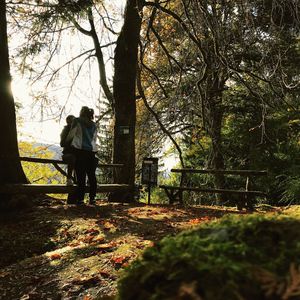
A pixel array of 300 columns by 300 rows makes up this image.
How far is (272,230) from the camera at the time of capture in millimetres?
1367

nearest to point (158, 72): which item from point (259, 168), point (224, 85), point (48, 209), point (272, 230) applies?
point (224, 85)

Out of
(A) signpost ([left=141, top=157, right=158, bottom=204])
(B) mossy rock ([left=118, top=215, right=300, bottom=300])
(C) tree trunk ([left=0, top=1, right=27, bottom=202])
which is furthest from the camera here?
(A) signpost ([left=141, top=157, right=158, bottom=204])

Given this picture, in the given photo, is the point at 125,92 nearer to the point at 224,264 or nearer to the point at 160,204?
the point at 160,204

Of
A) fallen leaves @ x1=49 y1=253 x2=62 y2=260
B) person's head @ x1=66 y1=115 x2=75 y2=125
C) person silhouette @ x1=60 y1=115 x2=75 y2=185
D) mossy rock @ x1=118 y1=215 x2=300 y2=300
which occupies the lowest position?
fallen leaves @ x1=49 y1=253 x2=62 y2=260

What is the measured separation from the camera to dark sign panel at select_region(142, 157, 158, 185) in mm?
9703

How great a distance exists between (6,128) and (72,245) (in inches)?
156

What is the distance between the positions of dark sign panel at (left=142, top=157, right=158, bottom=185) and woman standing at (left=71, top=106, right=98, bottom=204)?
6.74ft

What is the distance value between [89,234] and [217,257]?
173 inches

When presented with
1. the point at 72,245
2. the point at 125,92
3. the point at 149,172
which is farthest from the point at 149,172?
the point at 72,245

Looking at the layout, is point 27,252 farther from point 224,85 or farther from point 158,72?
point 224,85

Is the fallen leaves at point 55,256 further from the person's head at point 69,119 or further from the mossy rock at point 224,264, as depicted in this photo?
the person's head at point 69,119

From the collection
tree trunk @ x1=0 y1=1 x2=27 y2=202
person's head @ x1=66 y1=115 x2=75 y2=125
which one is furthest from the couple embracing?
tree trunk @ x1=0 y1=1 x2=27 y2=202

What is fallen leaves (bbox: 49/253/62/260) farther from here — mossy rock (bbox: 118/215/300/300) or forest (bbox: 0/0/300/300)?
mossy rock (bbox: 118/215/300/300)

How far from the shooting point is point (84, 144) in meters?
7.67
